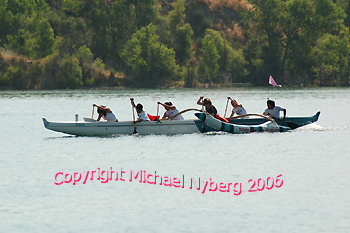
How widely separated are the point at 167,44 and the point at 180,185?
334 ft

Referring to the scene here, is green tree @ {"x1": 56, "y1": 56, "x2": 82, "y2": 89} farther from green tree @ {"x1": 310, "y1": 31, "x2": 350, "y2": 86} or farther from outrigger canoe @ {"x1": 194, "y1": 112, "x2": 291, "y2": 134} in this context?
outrigger canoe @ {"x1": 194, "y1": 112, "x2": 291, "y2": 134}

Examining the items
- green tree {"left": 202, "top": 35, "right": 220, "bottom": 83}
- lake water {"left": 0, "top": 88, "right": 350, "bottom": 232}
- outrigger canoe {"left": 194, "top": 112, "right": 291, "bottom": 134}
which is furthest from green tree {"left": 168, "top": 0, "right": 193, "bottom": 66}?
lake water {"left": 0, "top": 88, "right": 350, "bottom": 232}

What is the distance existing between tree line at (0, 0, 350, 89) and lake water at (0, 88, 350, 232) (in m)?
80.5

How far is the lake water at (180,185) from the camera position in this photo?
50.7 feet

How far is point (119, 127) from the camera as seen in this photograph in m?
31.4

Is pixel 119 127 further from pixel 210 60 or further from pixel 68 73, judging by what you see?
pixel 210 60

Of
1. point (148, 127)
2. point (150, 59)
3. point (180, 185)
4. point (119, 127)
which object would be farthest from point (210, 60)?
point (180, 185)

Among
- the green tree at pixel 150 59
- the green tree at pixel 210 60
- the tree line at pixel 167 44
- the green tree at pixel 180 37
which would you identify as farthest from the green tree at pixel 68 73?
the green tree at pixel 210 60

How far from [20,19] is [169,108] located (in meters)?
94.6

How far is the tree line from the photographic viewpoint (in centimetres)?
11412

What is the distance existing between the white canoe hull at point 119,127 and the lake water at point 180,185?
385 millimetres

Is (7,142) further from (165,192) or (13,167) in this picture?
(165,192)

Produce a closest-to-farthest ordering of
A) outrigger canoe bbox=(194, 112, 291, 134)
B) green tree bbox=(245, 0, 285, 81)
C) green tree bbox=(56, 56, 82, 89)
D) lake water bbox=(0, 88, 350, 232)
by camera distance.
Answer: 1. lake water bbox=(0, 88, 350, 232)
2. outrigger canoe bbox=(194, 112, 291, 134)
3. green tree bbox=(56, 56, 82, 89)
4. green tree bbox=(245, 0, 285, 81)

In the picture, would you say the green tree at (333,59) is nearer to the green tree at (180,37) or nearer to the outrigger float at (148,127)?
the green tree at (180,37)
